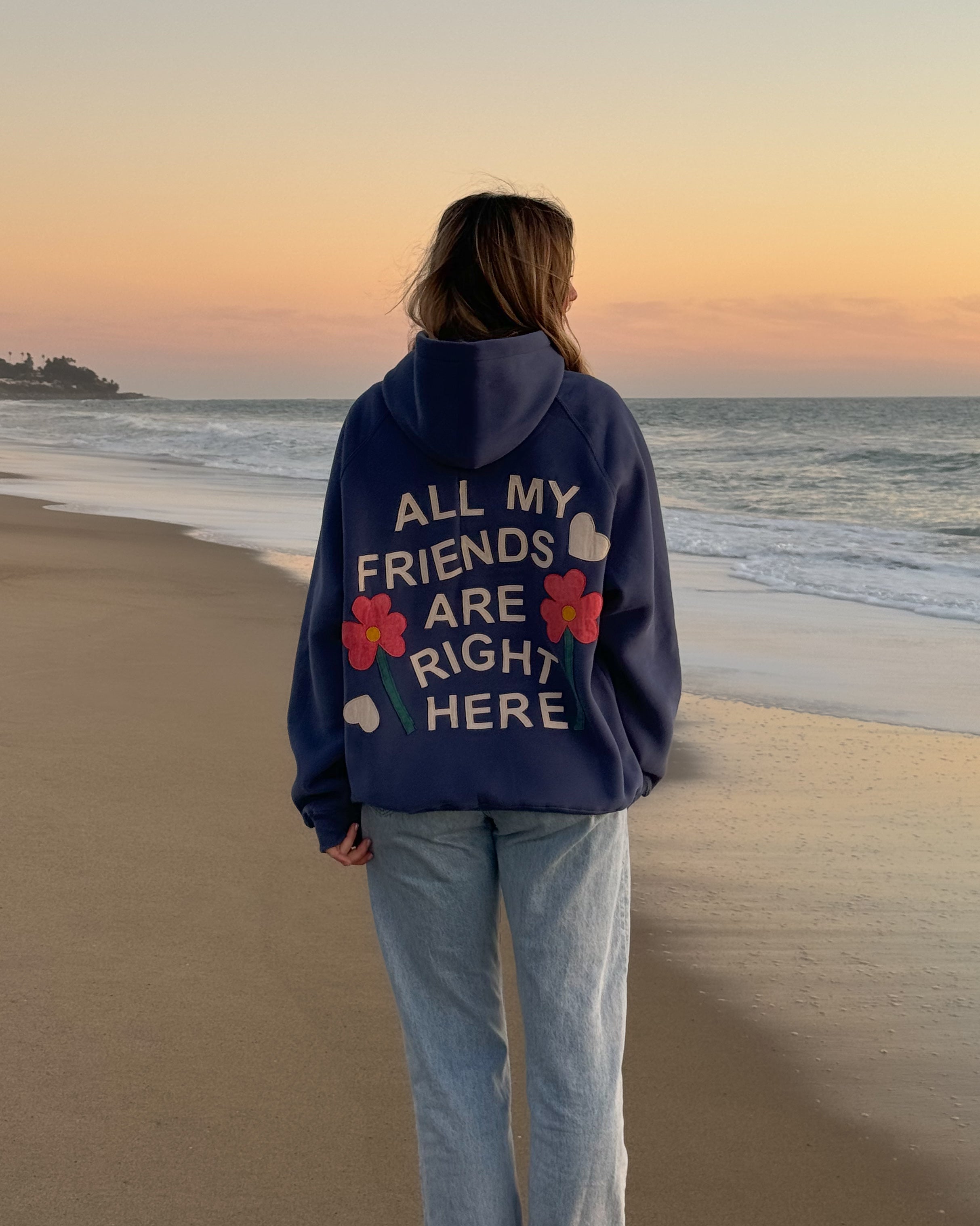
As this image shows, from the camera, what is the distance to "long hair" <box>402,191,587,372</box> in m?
1.61

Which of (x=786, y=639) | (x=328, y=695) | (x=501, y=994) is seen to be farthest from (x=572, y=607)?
(x=786, y=639)

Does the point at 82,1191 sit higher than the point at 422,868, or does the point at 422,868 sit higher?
the point at 422,868

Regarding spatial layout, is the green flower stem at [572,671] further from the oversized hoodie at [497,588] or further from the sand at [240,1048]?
the sand at [240,1048]

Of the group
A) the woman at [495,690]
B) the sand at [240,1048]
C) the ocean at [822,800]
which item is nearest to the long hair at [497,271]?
the woman at [495,690]

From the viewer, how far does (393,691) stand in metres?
1.63

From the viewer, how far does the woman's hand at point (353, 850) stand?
1.69m

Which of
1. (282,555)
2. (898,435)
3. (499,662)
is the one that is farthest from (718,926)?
(898,435)

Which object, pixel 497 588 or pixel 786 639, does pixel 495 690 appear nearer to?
pixel 497 588

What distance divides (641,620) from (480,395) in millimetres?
378

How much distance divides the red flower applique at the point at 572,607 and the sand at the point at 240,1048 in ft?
3.94

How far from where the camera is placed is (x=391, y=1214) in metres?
2.12

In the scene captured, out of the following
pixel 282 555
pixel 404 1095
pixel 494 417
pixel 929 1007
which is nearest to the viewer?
pixel 494 417

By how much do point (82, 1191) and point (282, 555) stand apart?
7.85 m

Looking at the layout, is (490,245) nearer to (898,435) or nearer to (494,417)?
(494,417)
